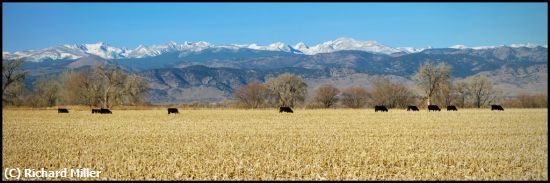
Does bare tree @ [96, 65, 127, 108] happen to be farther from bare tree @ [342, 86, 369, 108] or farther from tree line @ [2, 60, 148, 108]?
bare tree @ [342, 86, 369, 108]

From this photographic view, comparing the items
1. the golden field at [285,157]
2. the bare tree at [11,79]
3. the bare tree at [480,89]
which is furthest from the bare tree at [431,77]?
the golden field at [285,157]

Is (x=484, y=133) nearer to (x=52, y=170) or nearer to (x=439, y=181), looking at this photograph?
(x=439, y=181)

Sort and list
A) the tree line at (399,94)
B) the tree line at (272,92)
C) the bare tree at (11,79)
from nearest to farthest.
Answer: the bare tree at (11,79) → the tree line at (272,92) → the tree line at (399,94)

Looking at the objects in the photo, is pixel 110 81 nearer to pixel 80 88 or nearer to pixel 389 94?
pixel 80 88

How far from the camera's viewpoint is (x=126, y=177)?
46.6 ft

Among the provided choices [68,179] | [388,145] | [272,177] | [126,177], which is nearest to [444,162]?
[388,145]

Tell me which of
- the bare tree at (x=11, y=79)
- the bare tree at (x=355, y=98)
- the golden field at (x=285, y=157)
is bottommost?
the golden field at (x=285, y=157)

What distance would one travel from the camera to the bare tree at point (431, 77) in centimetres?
10238

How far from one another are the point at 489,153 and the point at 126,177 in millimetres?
13160

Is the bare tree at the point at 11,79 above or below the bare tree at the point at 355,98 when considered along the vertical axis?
above

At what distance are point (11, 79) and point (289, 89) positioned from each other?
198 feet

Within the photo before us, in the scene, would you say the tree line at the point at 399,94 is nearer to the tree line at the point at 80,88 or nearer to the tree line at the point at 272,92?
the tree line at the point at 272,92

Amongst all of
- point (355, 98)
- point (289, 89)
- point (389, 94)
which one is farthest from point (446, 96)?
point (289, 89)

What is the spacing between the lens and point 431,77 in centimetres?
10275
